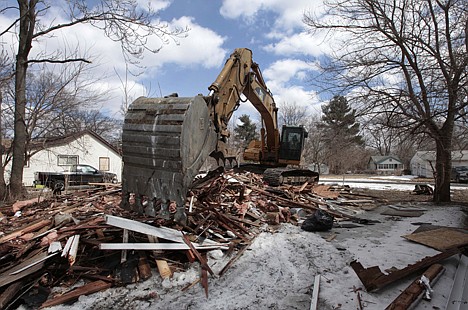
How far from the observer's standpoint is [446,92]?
9805 mm

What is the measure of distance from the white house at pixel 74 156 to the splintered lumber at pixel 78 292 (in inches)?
901

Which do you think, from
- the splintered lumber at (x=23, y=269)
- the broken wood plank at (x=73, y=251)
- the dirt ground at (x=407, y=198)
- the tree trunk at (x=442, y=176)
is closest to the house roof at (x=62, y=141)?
the broken wood plank at (x=73, y=251)

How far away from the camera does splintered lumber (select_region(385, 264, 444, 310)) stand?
3346 millimetres

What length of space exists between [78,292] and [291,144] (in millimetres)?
10224

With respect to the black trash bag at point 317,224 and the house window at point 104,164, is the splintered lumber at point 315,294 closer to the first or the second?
the black trash bag at point 317,224

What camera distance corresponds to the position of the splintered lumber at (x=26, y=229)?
4.96m

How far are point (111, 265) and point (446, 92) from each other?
1057 cm

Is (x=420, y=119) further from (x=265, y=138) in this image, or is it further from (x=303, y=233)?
(x=303, y=233)

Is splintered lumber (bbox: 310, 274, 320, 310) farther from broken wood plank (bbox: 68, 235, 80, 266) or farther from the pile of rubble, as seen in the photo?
broken wood plank (bbox: 68, 235, 80, 266)

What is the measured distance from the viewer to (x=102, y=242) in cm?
480

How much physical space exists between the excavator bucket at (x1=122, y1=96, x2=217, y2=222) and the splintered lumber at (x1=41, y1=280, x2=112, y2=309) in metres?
1.07

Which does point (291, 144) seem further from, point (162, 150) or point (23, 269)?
point (23, 269)

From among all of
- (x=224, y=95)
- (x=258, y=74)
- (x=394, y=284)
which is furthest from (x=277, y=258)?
(x=258, y=74)

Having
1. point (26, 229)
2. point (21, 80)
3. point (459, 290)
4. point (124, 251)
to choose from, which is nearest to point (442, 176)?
point (459, 290)
